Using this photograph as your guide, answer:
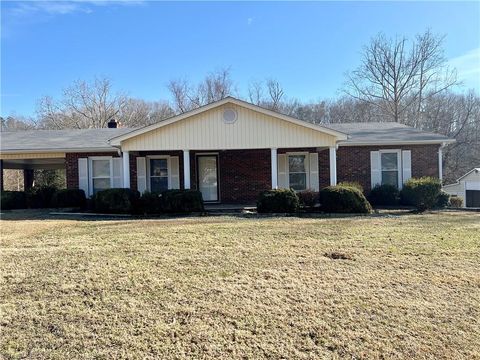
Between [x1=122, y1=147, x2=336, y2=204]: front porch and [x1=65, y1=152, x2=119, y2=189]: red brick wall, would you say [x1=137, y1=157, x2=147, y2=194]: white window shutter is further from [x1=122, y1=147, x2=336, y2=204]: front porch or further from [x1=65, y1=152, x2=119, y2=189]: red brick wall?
[x1=65, y1=152, x2=119, y2=189]: red brick wall

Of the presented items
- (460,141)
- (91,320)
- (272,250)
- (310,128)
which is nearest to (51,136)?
(310,128)

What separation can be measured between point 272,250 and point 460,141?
106 ft

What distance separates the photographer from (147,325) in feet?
12.6

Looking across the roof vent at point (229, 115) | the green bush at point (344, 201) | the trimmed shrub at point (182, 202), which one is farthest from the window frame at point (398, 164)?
the trimmed shrub at point (182, 202)

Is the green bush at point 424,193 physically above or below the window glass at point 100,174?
below

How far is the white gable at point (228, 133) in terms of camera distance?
44.6 ft

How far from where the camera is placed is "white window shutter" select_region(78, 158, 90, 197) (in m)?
16.5

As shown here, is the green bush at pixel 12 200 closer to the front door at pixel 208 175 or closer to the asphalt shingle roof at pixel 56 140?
the asphalt shingle roof at pixel 56 140

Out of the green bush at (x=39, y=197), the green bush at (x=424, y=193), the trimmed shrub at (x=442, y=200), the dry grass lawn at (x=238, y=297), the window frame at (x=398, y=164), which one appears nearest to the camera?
the dry grass lawn at (x=238, y=297)

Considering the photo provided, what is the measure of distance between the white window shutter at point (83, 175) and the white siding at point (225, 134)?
3896 millimetres

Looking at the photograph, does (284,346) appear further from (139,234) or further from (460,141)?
(460,141)

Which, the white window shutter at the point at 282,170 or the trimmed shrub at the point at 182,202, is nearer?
the trimmed shrub at the point at 182,202

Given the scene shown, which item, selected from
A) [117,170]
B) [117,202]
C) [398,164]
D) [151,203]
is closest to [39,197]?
[117,170]

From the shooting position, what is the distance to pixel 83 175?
54.1ft
